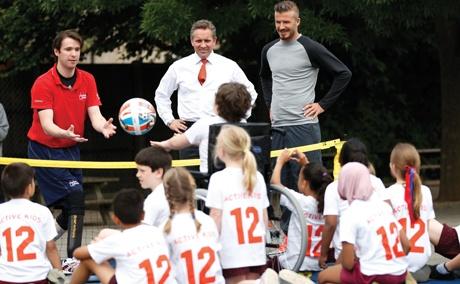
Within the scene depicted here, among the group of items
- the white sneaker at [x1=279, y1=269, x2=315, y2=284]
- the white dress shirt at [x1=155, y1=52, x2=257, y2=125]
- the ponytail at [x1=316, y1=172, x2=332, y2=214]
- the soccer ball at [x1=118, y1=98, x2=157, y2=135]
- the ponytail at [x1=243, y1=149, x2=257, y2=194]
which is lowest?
the white sneaker at [x1=279, y1=269, x2=315, y2=284]

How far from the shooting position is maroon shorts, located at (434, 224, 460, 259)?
10.2m

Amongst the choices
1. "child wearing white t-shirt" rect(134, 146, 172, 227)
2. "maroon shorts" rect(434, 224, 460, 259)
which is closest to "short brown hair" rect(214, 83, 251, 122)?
"child wearing white t-shirt" rect(134, 146, 172, 227)

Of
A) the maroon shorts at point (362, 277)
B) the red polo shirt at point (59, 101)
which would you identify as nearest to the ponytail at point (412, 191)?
the maroon shorts at point (362, 277)

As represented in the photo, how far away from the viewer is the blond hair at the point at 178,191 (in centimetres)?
804

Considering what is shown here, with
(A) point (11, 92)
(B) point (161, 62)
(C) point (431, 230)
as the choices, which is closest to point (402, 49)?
(B) point (161, 62)

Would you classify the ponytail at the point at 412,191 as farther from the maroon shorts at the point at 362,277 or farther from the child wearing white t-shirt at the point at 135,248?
the child wearing white t-shirt at the point at 135,248

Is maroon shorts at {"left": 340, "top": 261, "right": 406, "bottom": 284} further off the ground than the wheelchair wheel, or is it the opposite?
the wheelchair wheel

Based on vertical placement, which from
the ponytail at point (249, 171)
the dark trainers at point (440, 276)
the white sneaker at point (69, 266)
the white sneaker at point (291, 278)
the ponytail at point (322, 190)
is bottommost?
the dark trainers at point (440, 276)

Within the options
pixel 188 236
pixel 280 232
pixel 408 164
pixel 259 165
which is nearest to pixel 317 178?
pixel 259 165

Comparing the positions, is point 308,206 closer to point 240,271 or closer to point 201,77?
point 240,271

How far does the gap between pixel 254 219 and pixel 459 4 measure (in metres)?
7.19

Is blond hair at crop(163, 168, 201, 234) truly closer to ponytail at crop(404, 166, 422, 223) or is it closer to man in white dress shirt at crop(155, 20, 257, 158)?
ponytail at crop(404, 166, 422, 223)

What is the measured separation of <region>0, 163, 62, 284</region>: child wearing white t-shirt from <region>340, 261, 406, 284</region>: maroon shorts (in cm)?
225

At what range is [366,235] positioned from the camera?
855 cm
